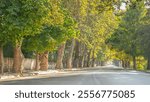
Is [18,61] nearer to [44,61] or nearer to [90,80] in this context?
[90,80]

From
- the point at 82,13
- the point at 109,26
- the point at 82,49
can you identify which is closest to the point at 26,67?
the point at 82,13

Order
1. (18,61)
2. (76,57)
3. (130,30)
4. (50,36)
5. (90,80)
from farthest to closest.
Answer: (130,30) → (76,57) → (50,36) → (18,61) → (90,80)

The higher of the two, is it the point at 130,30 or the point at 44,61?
the point at 130,30

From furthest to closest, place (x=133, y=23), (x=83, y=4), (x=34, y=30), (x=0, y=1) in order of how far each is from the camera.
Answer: (x=133, y=23)
(x=83, y=4)
(x=34, y=30)
(x=0, y=1)

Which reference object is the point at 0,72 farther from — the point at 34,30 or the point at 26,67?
the point at 26,67

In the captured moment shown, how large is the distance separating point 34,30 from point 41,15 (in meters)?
3.69

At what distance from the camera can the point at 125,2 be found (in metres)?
39.3

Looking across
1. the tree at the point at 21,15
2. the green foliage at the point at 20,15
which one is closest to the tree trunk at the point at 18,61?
the tree at the point at 21,15

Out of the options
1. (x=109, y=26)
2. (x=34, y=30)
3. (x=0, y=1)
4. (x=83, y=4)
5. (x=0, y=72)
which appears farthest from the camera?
(x=109, y=26)

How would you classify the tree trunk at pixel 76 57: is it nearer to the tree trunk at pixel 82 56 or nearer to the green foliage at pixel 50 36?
the tree trunk at pixel 82 56

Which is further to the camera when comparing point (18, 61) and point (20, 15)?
point (18, 61)

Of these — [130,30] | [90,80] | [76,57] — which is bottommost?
[90,80]

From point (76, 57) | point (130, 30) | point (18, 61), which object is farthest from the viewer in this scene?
point (130, 30)

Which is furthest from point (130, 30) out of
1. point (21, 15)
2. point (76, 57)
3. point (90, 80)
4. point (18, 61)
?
point (90, 80)
